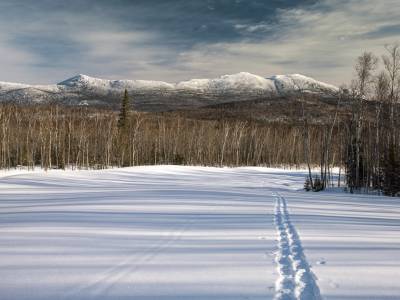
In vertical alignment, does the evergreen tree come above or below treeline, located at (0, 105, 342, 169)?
above

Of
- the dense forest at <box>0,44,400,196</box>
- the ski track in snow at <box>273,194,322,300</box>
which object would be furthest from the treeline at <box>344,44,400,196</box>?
the ski track in snow at <box>273,194,322,300</box>

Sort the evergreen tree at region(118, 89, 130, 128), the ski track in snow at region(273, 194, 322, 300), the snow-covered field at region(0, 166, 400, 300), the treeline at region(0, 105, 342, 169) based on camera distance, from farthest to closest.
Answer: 1. the evergreen tree at region(118, 89, 130, 128)
2. the treeline at region(0, 105, 342, 169)
3. the snow-covered field at region(0, 166, 400, 300)
4. the ski track in snow at region(273, 194, 322, 300)

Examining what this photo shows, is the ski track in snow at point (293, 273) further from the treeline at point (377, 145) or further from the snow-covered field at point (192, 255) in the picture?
the treeline at point (377, 145)

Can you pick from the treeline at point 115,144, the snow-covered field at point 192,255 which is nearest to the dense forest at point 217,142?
the treeline at point 115,144

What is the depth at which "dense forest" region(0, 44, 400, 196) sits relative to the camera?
1259 inches

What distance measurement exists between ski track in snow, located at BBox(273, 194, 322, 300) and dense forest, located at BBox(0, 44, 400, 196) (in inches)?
912

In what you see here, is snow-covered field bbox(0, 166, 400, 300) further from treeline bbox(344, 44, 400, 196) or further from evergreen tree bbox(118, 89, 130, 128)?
evergreen tree bbox(118, 89, 130, 128)

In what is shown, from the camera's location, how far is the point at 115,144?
60531 mm

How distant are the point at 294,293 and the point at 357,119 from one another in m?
30.4

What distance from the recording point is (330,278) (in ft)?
18.7

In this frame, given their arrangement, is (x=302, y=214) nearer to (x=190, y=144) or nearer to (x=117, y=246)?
(x=117, y=246)

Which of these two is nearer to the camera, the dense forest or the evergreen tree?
the dense forest

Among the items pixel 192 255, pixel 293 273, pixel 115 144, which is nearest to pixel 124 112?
pixel 115 144

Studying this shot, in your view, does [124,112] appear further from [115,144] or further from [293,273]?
[293,273]
